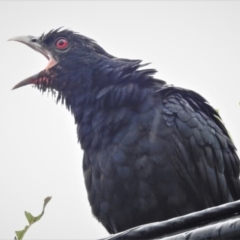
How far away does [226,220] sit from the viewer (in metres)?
1.73

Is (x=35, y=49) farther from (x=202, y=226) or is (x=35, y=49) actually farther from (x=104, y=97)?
(x=202, y=226)

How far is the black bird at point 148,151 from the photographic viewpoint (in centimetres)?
509

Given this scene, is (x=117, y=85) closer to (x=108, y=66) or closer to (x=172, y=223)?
(x=108, y=66)

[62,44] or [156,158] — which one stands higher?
[62,44]

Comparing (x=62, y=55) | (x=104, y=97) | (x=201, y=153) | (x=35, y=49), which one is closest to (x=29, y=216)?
(x=201, y=153)

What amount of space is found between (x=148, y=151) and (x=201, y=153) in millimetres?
523

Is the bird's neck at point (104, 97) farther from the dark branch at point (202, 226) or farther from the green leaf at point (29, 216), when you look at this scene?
the dark branch at point (202, 226)

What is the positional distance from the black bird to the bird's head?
54cm

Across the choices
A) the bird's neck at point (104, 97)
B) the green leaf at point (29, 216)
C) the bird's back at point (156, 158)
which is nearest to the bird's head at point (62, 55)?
the bird's neck at point (104, 97)

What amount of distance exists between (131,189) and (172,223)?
3.26 meters

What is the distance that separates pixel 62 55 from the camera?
6.68 metres

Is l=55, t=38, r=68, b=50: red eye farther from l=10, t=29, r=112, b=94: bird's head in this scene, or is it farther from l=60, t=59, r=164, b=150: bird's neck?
l=60, t=59, r=164, b=150: bird's neck

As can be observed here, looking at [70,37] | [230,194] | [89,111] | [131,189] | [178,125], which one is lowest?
[230,194]

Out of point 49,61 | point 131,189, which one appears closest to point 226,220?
point 131,189
